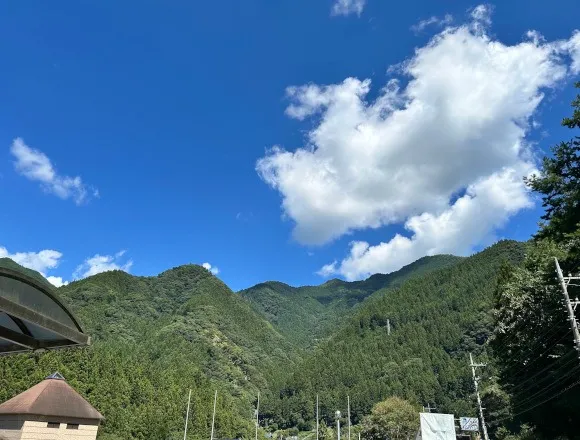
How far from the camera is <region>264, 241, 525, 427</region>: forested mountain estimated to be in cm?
11338

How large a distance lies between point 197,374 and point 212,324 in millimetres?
47380

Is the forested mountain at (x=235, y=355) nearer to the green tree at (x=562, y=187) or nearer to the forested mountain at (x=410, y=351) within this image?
the forested mountain at (x=410, y=351)

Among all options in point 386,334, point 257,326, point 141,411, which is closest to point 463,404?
point 386,334

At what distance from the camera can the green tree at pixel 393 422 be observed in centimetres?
6994

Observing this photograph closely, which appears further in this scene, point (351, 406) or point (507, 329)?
point (351, 406)

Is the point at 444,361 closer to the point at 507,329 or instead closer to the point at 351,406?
the point at 351,406

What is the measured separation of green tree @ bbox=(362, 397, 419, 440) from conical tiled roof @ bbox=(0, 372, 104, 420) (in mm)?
53969

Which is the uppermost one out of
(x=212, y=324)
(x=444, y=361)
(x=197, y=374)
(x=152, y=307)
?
(x=152, y=307)

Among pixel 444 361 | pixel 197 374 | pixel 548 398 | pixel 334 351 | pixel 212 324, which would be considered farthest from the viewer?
pixel 334 351

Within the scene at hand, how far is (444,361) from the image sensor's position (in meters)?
125

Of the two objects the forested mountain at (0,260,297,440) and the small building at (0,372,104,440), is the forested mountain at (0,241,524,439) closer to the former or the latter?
the forested mountain at (0,260,297,440)

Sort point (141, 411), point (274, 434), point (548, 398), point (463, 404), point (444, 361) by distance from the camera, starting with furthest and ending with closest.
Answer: point (444, 361)
point (274, 434)
point (463, 404)
point (141, 411)
point (548, 398)

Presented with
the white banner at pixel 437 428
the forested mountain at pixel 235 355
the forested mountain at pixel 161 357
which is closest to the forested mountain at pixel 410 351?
the forested mountain at pixel 235 355

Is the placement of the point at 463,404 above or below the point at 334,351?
below
